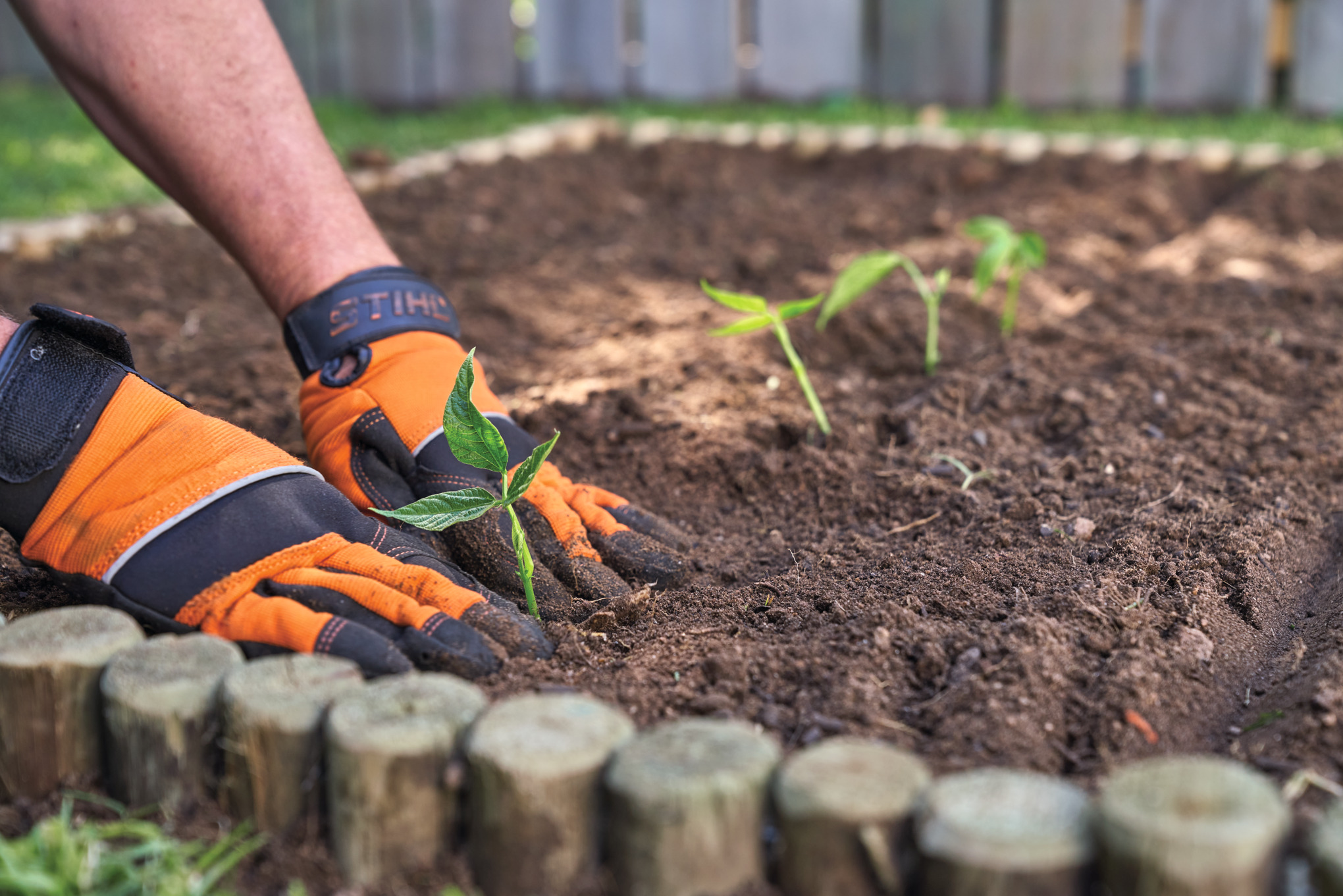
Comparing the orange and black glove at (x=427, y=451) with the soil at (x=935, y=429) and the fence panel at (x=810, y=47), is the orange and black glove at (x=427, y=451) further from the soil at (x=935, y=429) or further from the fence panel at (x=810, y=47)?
the fence panel at (x=810, y=47)

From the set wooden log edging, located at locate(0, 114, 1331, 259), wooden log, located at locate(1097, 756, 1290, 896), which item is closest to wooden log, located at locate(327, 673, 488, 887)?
wooden log, located at locate(1097, 756, 1290, 896)

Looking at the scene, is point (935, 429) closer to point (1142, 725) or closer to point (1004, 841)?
point (1142, 725)

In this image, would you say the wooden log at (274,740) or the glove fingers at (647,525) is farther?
the glove fingers at (647,525)

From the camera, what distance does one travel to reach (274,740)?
1.02 meters

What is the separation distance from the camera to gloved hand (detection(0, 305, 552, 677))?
1251 millimetres

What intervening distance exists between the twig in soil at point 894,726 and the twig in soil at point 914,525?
487mm

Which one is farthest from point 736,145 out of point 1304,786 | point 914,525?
point 1304,786

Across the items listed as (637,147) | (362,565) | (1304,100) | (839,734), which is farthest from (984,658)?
(1304,100)

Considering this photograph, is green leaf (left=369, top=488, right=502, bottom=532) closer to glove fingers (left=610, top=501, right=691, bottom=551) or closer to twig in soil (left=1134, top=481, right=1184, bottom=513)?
glove fingers (left=610, top=501, right=691, bottom=551)

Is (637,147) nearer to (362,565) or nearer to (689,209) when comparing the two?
(689,209)

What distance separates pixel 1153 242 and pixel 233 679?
2822 mm

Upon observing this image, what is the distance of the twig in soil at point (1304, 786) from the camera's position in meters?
1.03

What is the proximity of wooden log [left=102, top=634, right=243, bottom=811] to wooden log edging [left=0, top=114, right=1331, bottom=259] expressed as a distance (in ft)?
7.59

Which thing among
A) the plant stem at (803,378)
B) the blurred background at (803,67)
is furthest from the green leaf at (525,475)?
the blurred background at (803,67)
